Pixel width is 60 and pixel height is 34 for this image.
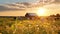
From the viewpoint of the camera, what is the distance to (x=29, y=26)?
1805 mm

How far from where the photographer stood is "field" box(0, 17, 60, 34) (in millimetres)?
1775

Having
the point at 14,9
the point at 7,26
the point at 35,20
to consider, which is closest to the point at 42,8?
the point at 35,20

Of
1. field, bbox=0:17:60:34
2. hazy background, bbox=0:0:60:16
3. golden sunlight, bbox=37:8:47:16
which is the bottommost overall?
field, bbox=0:17:60:34

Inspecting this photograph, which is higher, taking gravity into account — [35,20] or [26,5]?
[26,5]

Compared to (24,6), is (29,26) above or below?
below

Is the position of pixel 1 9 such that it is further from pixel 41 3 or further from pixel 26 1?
pixel 41 3

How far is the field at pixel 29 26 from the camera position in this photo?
69.9 inches

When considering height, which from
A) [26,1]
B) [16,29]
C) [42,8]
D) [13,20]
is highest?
[26,1]

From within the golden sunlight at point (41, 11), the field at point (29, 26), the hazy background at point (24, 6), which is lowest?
the field at point (29, 26)

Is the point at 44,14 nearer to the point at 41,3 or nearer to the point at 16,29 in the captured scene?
the point at 41,3

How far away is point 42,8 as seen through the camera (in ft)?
6.03

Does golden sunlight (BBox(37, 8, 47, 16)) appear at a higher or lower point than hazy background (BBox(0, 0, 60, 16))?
lower

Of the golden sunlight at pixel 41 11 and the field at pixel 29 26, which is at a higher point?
the golden sunlight at pixel 41 11

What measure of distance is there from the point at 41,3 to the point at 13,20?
435 millimetres
